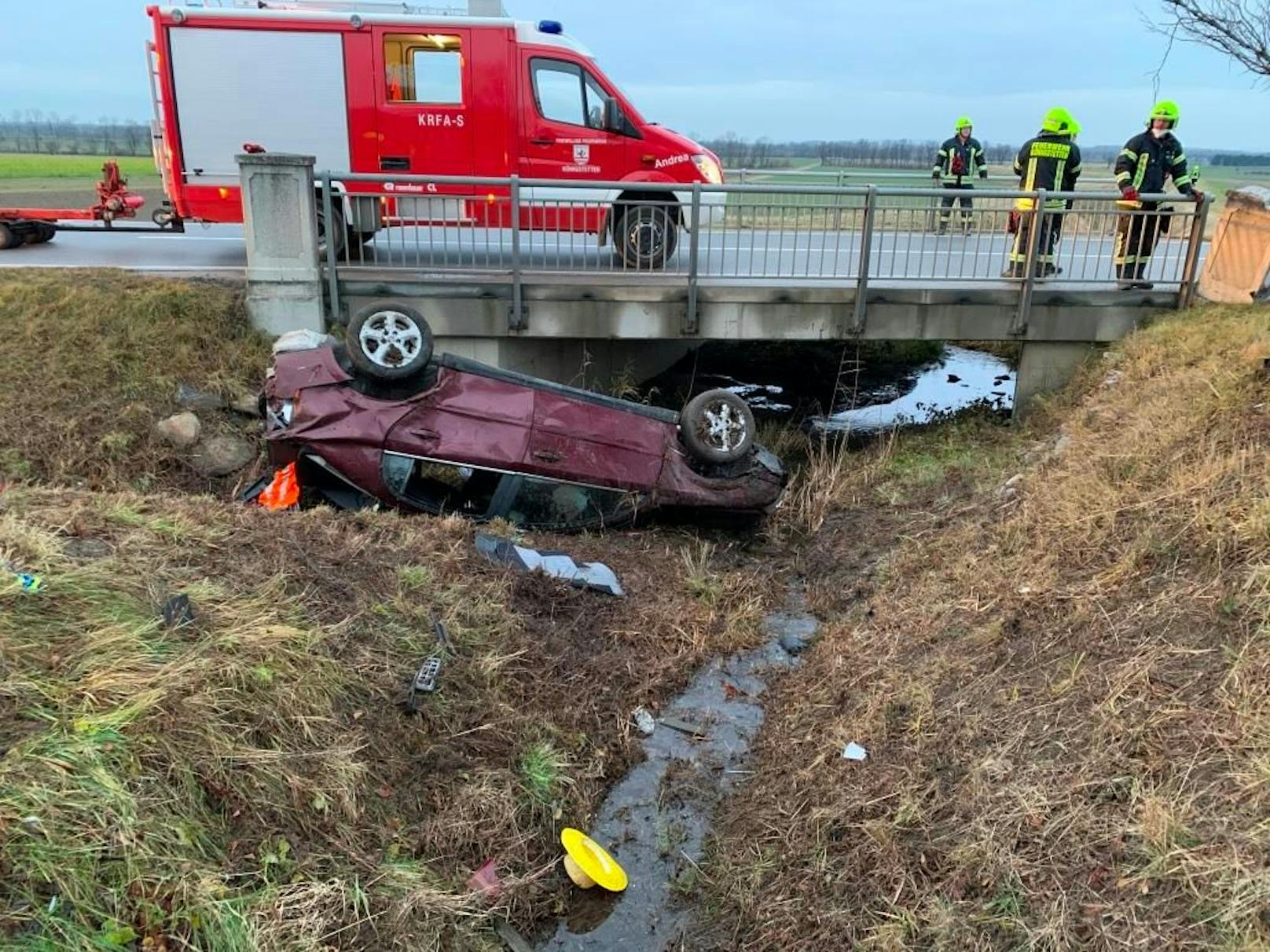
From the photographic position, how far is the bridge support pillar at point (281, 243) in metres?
8.78

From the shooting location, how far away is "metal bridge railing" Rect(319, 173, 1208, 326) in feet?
29.7

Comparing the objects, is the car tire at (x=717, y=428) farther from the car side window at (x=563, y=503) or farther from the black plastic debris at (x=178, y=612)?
the black plastic debris at (x=178, y=612)

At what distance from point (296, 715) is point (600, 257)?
704 centimetres

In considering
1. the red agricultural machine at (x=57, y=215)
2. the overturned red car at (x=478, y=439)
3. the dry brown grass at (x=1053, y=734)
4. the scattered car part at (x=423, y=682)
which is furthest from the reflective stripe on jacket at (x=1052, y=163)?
the red agricultural machine at (x=57, y=215)

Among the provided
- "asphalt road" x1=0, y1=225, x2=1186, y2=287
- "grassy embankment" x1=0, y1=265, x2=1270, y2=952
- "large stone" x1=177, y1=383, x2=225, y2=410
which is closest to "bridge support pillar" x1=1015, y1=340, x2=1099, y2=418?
"asphalt road" x1=0, y1=225, x2=1186, y2=287

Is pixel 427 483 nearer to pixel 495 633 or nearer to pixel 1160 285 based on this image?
pixel 495 633

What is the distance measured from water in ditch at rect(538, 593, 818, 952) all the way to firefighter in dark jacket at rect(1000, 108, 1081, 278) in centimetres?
554

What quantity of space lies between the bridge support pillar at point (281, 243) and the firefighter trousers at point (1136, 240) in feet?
27.0

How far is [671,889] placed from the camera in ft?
14.1

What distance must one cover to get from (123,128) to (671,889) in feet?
198

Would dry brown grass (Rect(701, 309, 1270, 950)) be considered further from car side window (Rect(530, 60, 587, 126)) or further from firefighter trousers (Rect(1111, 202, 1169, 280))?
car side window (Rect(530, 60, 587, 126))

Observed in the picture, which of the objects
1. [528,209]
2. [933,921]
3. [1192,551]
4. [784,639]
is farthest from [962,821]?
[528,209]

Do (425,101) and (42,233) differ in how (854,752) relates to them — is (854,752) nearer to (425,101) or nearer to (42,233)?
(425,101)

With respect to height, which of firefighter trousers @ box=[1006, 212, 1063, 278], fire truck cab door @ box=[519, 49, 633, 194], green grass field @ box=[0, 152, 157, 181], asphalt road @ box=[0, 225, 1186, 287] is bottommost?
asphalt road @ box=[0, 225, 1186, 287]
